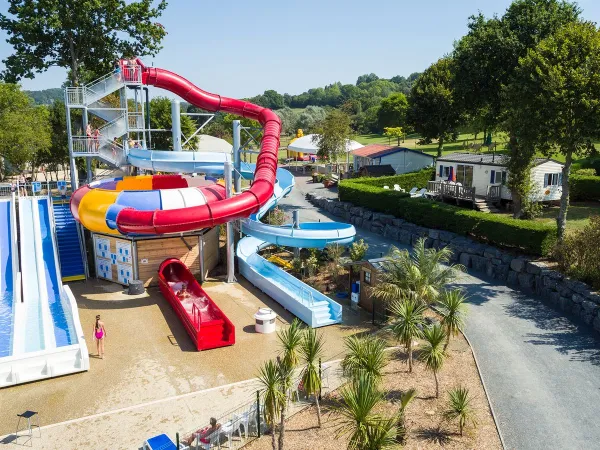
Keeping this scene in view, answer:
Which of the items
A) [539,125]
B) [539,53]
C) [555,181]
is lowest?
[555,181]

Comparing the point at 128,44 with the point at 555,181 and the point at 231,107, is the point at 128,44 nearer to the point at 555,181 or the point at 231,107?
the point at 231,107

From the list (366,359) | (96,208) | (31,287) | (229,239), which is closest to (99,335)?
(31,287)

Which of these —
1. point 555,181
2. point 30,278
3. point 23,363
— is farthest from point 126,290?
point 555,181


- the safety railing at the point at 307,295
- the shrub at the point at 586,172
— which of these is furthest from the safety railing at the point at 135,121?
the shrub at the point at 586,172

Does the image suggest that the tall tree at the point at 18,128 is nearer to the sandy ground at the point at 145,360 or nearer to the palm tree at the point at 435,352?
the sandy ground at the point at 145,360

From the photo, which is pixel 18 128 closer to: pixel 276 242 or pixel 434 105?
pixel 276 242
